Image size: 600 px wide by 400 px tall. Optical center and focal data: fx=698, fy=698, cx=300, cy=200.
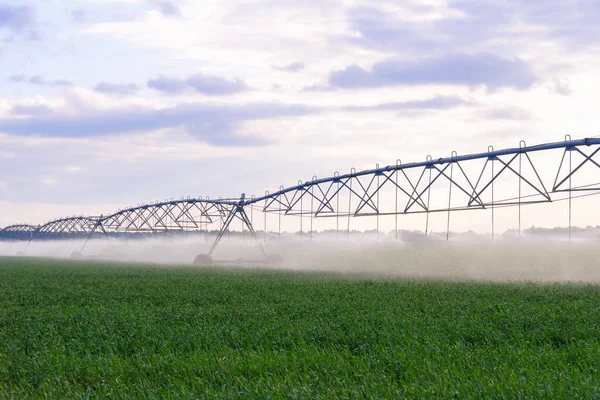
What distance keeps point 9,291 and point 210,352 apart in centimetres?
2084

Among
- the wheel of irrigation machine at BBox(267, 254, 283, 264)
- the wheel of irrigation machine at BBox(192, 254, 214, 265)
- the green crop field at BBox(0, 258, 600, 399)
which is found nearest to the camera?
the green crop field at BBox(0, 258, 600, 399)

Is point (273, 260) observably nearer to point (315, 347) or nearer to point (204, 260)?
point (204, 260)

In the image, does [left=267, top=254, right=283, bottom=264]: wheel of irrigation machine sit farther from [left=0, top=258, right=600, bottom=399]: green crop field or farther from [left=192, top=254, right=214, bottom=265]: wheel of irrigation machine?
[left=0, top=258, right=600, bottom=399]: green crop field

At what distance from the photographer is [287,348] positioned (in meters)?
12.5

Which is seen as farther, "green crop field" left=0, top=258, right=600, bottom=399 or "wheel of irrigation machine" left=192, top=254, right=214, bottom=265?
"wheel of irrigation machine" left=192, top=254, right=214, bottom=265

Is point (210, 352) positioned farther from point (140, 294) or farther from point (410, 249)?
point (410, 249)

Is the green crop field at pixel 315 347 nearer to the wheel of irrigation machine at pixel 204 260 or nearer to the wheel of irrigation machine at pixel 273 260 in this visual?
the wheel of irrigation machine at pixel 273 260

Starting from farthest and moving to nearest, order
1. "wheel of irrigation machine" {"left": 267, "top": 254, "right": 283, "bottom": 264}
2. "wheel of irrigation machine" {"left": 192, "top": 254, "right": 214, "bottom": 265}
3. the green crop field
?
"wheel of irrigation machine" {"left": 192, "top": 254, "right": 214, "bottom": 265}
"wheel of irrigation machine" {"left": 267, "top": 254, "right": 283, "bottom": 264}
the green crop field

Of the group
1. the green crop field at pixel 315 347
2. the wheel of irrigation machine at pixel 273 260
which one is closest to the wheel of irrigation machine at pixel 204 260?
the wheel of irrigation machine at pixel 273 260

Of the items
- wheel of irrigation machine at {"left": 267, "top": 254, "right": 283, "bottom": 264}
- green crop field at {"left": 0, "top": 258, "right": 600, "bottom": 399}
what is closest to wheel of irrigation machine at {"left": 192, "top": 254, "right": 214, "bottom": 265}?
wheel of irrigation machine at {"left": 267, "top": 254, "right": 283, "bottom": 264}

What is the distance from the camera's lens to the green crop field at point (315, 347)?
893 cm

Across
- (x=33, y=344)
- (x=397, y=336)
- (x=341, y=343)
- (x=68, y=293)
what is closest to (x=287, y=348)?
(x=341, y=343)

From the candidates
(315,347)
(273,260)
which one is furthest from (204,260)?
(315,347)

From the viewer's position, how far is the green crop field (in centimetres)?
893
